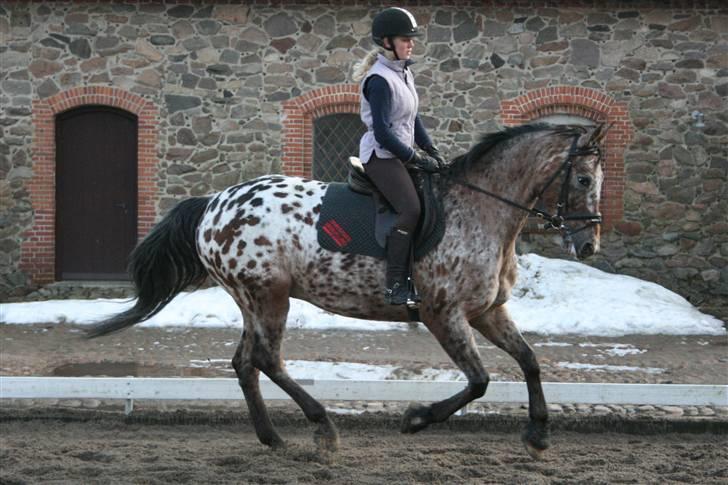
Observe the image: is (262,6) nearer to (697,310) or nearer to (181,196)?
(181,196)

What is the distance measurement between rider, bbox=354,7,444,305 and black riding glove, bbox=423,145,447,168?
11 cm

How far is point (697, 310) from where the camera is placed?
13.9 m

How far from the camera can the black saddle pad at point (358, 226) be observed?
5965 mm

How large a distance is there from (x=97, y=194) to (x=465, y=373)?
10490 mm

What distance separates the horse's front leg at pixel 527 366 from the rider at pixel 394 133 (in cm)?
72

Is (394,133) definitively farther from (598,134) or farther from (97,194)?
(97,194)

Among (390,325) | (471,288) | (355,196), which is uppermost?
(355,196)

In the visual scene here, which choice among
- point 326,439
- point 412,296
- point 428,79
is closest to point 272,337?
point 326,439

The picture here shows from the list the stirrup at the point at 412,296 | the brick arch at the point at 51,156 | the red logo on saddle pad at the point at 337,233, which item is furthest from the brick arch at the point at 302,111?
the stirrup at the point at 412,296

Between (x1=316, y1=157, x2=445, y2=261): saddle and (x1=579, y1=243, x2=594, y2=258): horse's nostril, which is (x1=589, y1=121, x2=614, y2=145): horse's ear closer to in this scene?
(x1=579, y1=243, x2=594, y2=258): horse's nostril

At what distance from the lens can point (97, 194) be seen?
15.0m

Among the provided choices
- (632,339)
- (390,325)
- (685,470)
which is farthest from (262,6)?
A: (685,470)

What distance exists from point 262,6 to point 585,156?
9.73 meters

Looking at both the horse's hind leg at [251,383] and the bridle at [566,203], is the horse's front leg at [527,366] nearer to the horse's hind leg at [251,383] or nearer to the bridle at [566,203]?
the bridle at [566,203]
